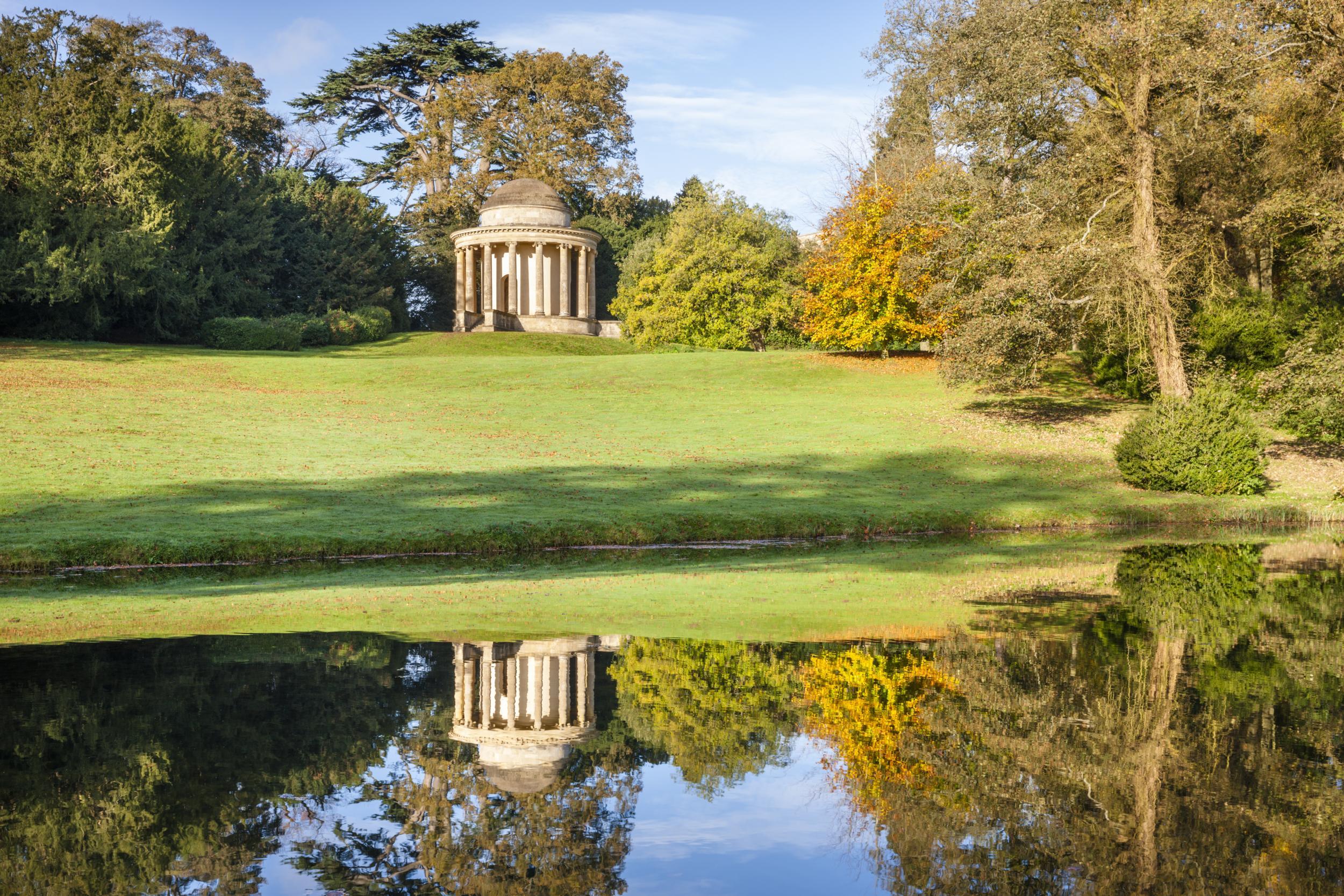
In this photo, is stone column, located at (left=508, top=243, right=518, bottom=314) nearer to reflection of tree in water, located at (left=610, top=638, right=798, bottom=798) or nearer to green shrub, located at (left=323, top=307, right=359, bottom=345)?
green shrub, located at (left=323, top=307, right=359, bottom=345)

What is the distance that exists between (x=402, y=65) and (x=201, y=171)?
98.0 feet

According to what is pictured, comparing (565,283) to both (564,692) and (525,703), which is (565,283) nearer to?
(564,692)

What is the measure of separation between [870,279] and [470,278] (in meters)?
35.1

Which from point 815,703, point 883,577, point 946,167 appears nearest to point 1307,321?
point 946,167

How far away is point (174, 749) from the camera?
7.57 meters

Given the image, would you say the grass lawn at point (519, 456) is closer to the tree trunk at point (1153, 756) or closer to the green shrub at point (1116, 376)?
the green shrub at point (1116, 376)

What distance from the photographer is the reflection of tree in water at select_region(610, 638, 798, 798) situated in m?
7.27

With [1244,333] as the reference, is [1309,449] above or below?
below

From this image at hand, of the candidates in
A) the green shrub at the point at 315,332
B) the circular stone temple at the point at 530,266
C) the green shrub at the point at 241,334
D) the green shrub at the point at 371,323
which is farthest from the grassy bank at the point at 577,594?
the circular stone temple at the point at 530,266

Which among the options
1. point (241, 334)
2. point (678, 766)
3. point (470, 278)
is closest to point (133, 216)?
point (241, 334)

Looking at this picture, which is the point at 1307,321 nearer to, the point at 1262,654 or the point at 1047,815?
the point at 1262,654

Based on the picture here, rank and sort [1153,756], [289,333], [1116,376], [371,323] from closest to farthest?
[1153,756] → [1116,376] → [289,333] → [371,323]

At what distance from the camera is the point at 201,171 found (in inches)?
2216

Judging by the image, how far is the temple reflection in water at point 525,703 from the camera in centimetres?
708
